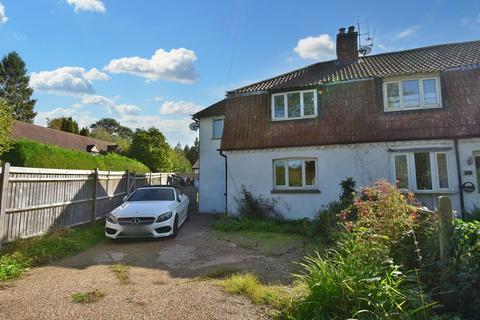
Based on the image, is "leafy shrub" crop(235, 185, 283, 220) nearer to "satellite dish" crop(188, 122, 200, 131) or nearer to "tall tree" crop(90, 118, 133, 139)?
"satellite dish" crop(188, 122, 200, 131)

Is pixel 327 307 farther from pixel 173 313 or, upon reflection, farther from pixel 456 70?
pixel 456 70

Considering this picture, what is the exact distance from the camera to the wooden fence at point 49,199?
741cm

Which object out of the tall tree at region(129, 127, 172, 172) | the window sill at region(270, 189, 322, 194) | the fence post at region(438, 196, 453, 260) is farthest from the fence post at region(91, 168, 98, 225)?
the tall tree at region(129, 127, 172, 172)

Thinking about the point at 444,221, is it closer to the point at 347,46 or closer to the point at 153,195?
the point at 153,195

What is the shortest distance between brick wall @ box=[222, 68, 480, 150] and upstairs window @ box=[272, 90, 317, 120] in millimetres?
286

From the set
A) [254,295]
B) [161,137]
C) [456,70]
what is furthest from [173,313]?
[161,137]

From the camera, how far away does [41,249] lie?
7676mm

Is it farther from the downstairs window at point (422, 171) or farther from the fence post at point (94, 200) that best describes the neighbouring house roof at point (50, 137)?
the downstairs window at point (422, 171)

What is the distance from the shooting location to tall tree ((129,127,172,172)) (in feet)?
99.9

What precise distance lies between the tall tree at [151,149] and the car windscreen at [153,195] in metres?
19.5

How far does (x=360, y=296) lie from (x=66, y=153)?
16.2m

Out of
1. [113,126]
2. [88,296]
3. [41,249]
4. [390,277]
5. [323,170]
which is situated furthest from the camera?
[113,126]

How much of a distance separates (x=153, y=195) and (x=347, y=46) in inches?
480

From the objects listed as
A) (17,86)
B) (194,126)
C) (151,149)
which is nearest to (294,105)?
(194,126)
